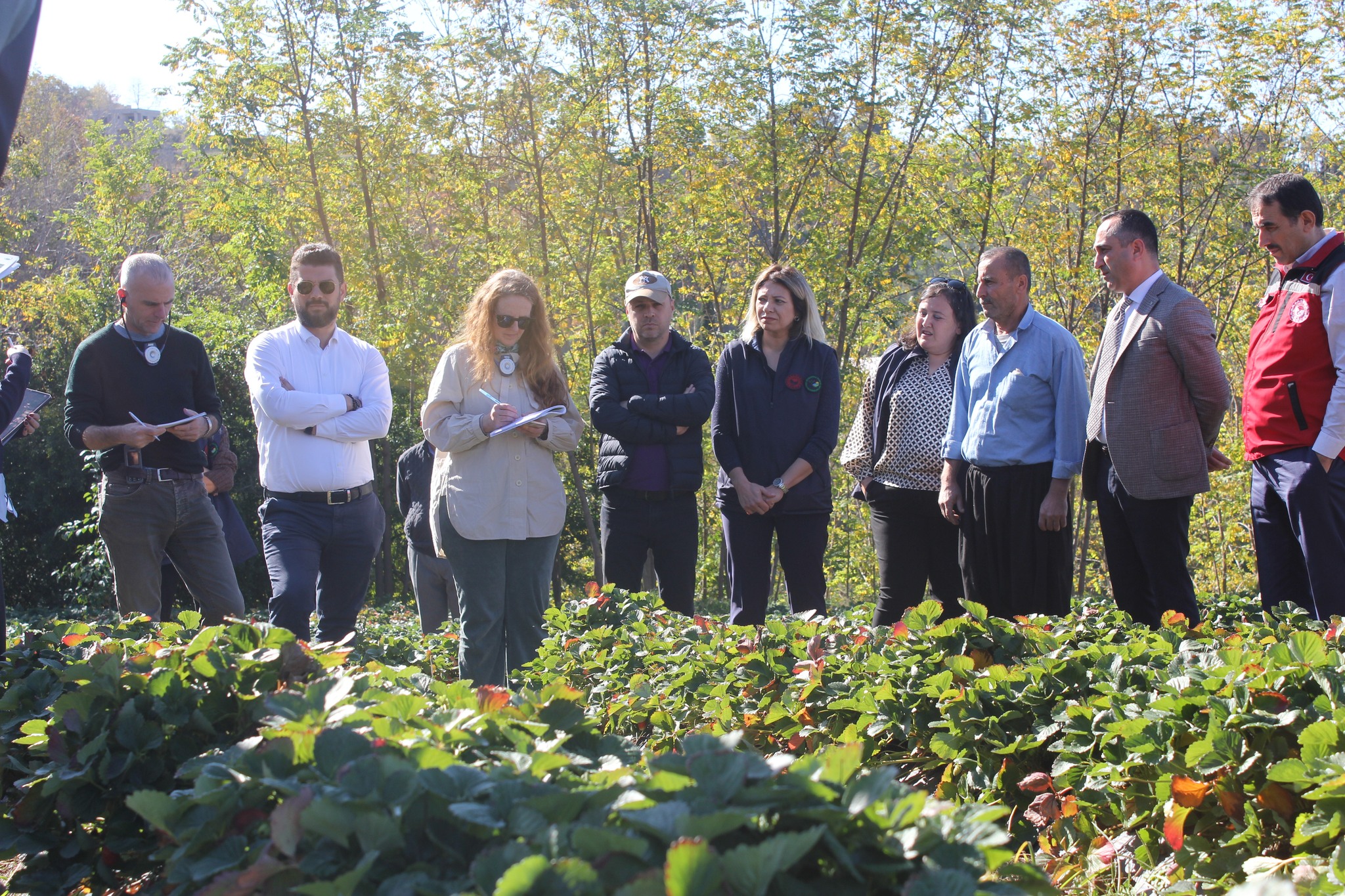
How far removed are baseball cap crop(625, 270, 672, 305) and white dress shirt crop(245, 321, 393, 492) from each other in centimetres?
147

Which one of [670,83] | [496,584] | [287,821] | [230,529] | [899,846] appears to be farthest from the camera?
[670,83]

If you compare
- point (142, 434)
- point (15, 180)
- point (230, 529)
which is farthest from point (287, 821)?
point (15, 180)

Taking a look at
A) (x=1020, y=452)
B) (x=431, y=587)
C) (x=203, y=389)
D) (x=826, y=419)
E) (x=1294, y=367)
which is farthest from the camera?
(x=431, y=587)

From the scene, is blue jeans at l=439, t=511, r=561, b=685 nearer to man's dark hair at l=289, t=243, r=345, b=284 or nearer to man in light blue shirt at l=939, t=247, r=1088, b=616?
man's dark hair at l=289, t=243, r=345, b=284

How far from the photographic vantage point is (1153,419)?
4660 mm

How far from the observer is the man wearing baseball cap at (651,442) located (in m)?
5.80

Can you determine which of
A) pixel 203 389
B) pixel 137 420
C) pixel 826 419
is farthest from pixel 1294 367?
pixel 137 420

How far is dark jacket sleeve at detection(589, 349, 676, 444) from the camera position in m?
5.77

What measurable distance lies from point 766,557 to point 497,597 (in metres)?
1.55

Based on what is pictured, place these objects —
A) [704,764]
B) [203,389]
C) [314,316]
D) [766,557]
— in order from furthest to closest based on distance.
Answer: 1. [766,557]
2. [203,389]
3. [314,316]
4. [704,764]

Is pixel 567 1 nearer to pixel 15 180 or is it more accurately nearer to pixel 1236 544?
pixel 1236 544

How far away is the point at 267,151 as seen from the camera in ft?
45.2

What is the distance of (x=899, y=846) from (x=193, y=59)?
46.3ft

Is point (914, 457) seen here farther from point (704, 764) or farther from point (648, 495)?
point (704, 764)
